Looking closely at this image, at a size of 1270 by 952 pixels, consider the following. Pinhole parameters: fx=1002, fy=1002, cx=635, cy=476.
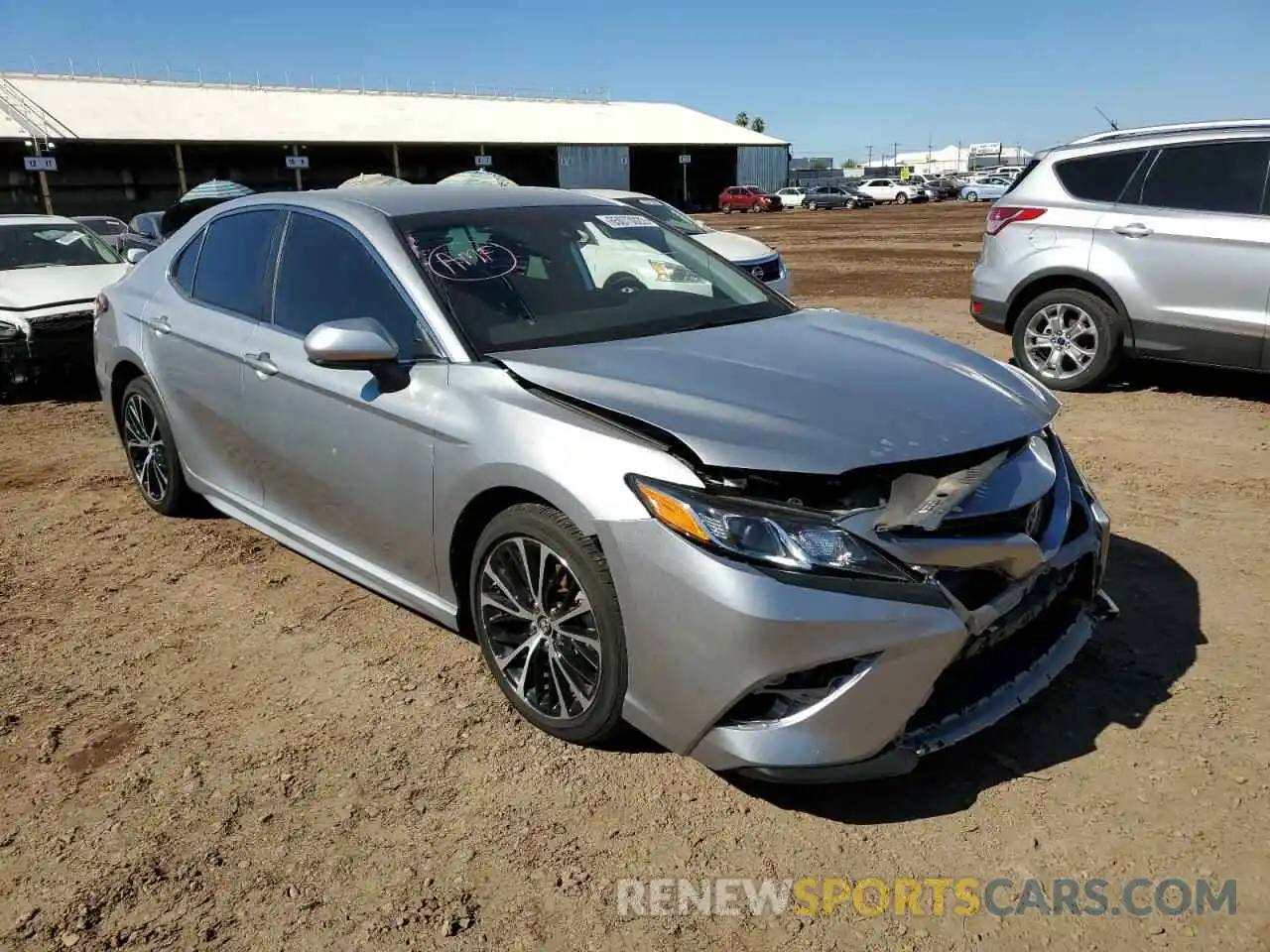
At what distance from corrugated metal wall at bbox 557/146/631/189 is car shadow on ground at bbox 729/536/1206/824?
47795 mm

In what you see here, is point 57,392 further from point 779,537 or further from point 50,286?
point 779,537

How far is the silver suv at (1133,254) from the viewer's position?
6.51 metres

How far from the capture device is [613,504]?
105 inches

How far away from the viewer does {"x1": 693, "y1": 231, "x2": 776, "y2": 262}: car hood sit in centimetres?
Result: 1015

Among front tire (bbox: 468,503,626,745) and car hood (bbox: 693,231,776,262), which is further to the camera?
→ car hood (bbox: 693,231,776,262)

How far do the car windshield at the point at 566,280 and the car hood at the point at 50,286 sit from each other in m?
6.07

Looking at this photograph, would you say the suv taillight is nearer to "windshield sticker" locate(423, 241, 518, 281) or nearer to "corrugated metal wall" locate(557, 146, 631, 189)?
"windshield sticker" locate(423, 241, 518, 281)

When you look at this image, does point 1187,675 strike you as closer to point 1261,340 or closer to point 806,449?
point 806,449

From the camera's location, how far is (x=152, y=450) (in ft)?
16.8

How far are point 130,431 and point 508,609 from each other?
10.5 feet

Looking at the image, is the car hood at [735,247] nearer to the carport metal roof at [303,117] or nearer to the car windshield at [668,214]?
the car windshield at [668,214]

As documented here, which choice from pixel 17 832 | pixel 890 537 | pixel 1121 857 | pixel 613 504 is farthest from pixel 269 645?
pixel 1121 857

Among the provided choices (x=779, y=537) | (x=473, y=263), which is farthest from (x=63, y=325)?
(x=779, y=537)

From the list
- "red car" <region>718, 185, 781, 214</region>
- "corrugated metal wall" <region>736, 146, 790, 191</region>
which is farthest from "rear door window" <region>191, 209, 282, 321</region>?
"corrugated metal wall" <region>736, 146, 790, 191</region>
